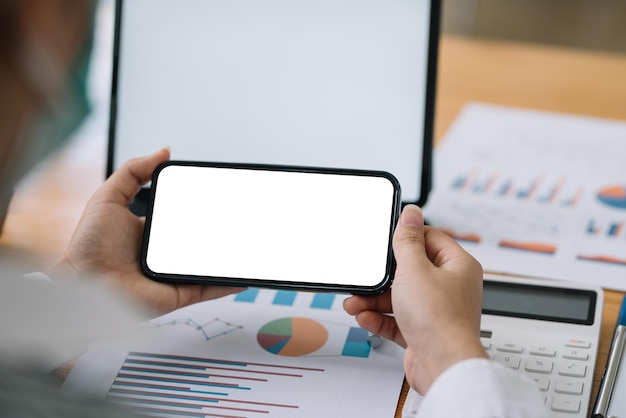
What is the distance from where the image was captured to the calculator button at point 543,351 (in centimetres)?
69

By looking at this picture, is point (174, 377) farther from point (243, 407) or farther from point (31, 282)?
point (31, 282)

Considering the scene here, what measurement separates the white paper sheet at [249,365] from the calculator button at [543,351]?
11 cm

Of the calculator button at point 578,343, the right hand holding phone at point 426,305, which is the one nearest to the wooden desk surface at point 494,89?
the right hand holding phone at point 426,305

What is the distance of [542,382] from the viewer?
2.15ft

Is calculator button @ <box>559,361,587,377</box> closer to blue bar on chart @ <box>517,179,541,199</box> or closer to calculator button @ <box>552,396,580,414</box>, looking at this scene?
calculator button @ <box>552,396,580,414</box>

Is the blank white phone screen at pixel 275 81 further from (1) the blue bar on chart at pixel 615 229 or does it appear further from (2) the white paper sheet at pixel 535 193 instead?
(1) the blue bar on chart at pixel 615 229

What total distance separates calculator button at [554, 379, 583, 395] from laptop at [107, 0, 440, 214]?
9.9 inches

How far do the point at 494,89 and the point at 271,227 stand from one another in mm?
673

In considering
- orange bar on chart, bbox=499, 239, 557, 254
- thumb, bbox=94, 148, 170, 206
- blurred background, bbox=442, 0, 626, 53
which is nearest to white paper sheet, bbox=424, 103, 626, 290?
orange bar on chart, bbox=499, 239, 557, 254

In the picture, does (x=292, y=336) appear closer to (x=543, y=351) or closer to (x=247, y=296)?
(x=247, y=296)

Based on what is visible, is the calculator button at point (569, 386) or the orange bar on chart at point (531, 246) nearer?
the calculator button at point (569, 386)

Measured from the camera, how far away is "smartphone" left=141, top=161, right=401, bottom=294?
0.67 m

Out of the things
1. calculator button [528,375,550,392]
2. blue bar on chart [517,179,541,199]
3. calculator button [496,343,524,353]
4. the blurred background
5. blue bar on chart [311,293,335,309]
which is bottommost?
calculator button [528,375,550,392]

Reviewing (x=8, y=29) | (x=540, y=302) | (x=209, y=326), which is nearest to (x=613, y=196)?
(x=540, y=302)
